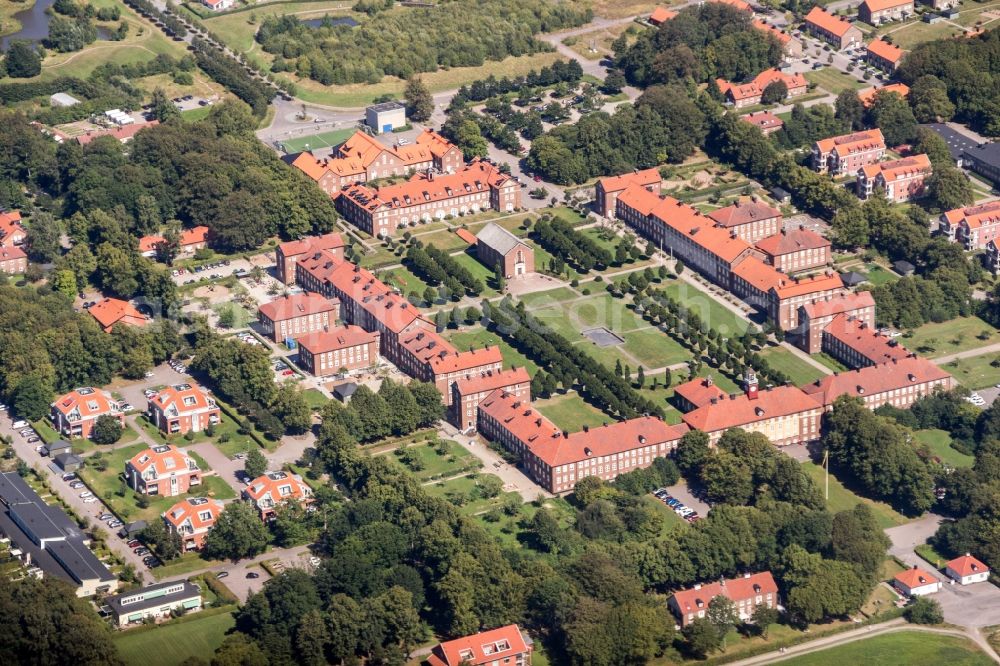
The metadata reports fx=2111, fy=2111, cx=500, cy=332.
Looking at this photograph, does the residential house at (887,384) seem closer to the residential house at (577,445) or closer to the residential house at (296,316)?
the residential house at (577,445)

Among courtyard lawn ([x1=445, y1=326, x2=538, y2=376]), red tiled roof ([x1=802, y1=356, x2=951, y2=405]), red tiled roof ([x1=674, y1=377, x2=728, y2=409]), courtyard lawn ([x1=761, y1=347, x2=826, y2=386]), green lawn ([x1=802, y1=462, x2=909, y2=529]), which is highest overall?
red tiled roof ([x1=802, y1=356, x2=951, y2=405])

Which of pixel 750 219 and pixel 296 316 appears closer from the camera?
pixel 296 316

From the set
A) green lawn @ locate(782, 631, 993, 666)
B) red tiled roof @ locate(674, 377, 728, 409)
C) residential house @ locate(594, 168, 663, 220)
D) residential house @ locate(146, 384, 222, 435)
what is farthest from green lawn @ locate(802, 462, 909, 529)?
residential house @ locate(594, 168, 663, 220)

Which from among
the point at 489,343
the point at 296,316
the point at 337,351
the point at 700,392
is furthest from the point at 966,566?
the point at 296,316

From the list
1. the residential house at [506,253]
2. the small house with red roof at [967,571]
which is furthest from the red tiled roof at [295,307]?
the small house with red roof at [967,571]

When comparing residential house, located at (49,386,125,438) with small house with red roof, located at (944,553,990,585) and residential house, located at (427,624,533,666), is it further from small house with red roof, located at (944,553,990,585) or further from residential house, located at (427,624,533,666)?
small house with red roof, located at (944,553,990,585)

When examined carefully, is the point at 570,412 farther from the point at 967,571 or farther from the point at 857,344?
the point at 967,571
